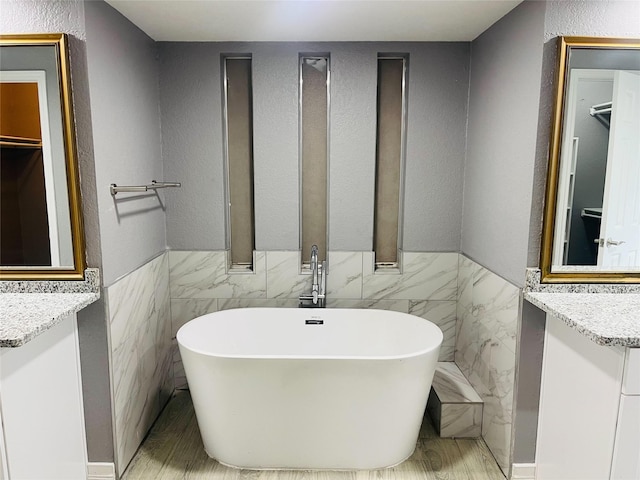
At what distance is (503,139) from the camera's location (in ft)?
7.51

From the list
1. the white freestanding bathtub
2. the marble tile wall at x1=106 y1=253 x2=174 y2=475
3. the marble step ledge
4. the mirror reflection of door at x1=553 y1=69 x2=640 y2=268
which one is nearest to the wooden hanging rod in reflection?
the marble tile wall at x1=106 y1=253 x2=174 y2=475

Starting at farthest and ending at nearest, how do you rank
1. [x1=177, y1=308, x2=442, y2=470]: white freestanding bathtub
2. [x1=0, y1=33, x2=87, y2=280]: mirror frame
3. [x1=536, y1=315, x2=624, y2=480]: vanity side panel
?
[x1=177, y1=308, x2=442, y2=470]: white freestanding bathtub < [x1=0, y1=33, x2=87, y2=280]: mirror frame < [x1=536, y1=315, x2=624, y2=480]: vanity side panel

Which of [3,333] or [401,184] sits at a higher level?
[401,184]

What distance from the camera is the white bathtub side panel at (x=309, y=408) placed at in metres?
2.11

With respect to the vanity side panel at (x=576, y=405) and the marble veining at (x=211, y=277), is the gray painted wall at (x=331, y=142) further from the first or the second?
the vanity side panel at (x=576, y=405)

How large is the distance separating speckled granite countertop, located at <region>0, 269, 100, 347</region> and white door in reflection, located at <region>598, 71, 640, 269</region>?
2282 millimetres

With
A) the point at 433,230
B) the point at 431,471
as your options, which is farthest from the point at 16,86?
the point at 431,471

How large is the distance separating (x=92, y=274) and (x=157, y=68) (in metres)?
1.41

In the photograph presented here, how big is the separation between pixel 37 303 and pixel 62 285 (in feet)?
0.54

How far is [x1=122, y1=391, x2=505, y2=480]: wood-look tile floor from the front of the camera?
2230mm

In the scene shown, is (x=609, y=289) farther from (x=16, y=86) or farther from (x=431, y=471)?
(x=16, y=86)

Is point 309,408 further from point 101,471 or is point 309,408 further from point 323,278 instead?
point 101,471

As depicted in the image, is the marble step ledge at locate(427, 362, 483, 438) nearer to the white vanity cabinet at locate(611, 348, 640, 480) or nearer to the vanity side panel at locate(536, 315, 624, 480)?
the vanity side panel at locate(536, 315, 624, 480)

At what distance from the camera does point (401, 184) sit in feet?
9.52
